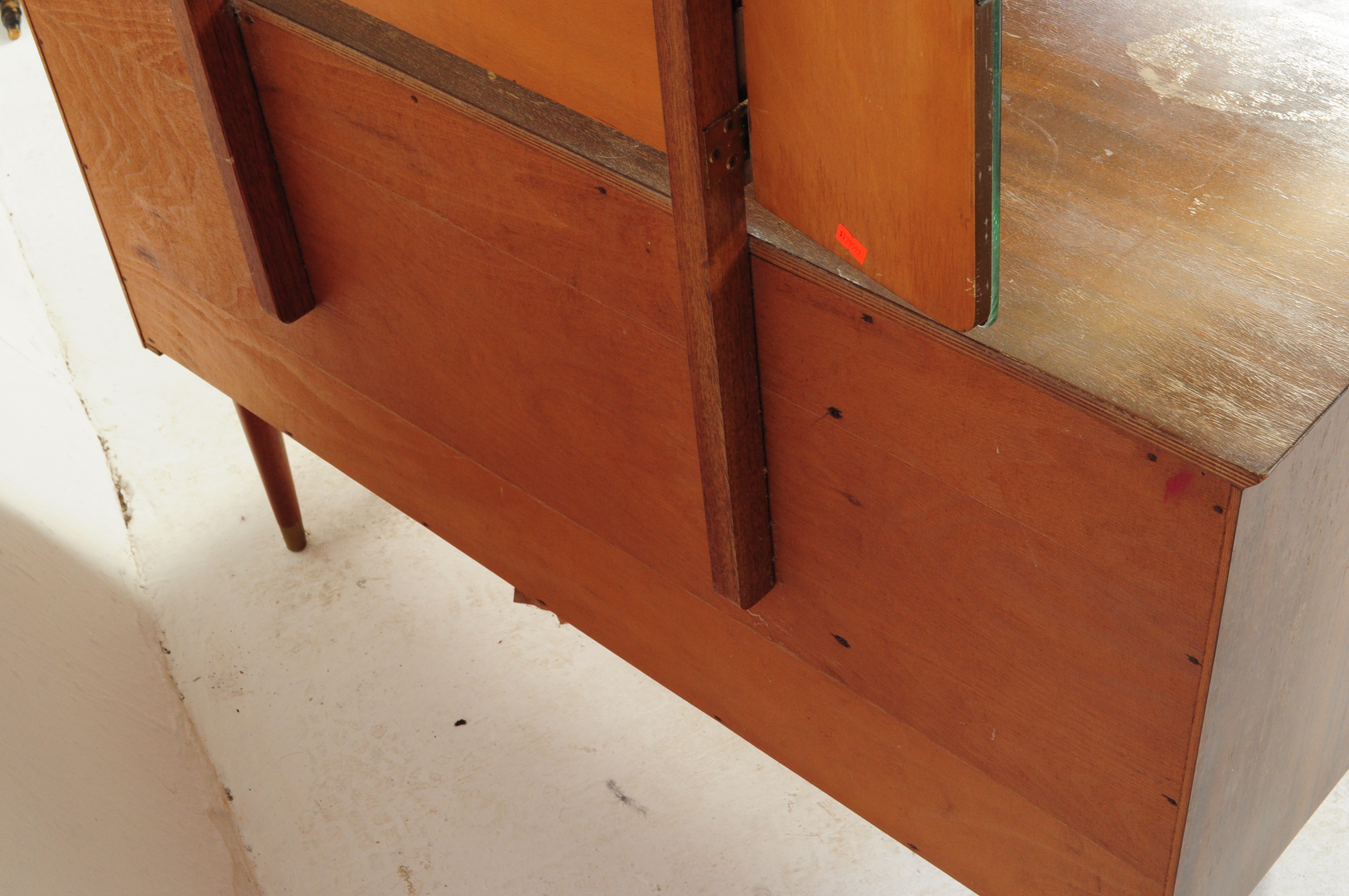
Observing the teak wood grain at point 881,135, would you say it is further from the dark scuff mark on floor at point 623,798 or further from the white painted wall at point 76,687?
the dark scuff mark on floor at point 623,798

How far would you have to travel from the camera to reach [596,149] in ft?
3.11

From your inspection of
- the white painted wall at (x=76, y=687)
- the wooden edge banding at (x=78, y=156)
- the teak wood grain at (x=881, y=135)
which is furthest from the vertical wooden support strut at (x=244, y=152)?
the teak wood grain at (x=881, y=135)

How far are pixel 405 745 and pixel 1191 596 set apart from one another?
3.81 ft

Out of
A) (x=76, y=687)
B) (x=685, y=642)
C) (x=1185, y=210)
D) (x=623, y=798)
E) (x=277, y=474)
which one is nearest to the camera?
(x=1185, y=210)

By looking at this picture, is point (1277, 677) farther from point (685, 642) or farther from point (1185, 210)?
point (685, 642)

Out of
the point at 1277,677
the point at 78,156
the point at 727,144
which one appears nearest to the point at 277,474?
the point at 78,156

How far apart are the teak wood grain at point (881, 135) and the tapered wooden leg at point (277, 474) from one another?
113 centimetres

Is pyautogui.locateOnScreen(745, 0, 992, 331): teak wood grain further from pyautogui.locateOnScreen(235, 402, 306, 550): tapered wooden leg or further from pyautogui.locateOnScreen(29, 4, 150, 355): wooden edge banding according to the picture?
pyautogui.locateOnScreen(235, 402, 306, 550): tapered wooden leg

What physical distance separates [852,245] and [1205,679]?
0.30 metres

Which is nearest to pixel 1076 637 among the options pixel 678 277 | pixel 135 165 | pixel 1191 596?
pixel 1191 596

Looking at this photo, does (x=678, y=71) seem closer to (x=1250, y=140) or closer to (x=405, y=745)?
(x=1250, y=140)

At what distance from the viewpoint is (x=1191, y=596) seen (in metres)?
0.76

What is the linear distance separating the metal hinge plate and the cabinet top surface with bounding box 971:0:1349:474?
17 centimetres

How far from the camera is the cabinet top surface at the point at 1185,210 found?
749 mm
